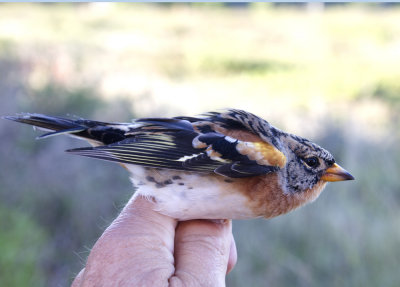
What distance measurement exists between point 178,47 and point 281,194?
57.1 feet

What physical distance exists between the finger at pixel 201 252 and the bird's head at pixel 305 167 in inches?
18.3

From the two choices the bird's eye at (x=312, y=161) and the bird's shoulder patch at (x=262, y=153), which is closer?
the bird's shoulder patch at (x=262, y=153)

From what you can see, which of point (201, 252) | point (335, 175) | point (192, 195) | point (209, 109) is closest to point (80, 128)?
point (192, 195)

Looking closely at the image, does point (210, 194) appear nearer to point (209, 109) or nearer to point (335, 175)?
point (335, 175)

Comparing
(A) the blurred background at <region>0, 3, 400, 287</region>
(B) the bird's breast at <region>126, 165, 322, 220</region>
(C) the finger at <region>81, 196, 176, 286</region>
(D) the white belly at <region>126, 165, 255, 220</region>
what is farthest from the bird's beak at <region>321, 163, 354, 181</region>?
(A) the blurred background at <region>0, 3, 400, 287</region>

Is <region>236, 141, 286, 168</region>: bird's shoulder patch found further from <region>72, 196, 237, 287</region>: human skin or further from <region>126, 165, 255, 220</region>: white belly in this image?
<region>72, 196, 237, 287</region>: human skin

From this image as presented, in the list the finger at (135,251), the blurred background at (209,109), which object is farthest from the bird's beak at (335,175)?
the blurred background at (209,109)

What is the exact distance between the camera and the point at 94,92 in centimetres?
881

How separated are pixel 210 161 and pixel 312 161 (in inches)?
25.9

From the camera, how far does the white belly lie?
2.48 meters

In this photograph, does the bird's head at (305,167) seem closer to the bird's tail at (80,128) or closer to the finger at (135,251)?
the finger at (135,251)

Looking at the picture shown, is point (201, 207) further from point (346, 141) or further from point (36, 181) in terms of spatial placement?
point (346, 141)

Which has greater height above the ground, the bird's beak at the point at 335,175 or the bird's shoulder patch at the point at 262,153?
the bird's shoulder patch at the point at 262,153

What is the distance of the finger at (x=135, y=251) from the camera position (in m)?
2.17
